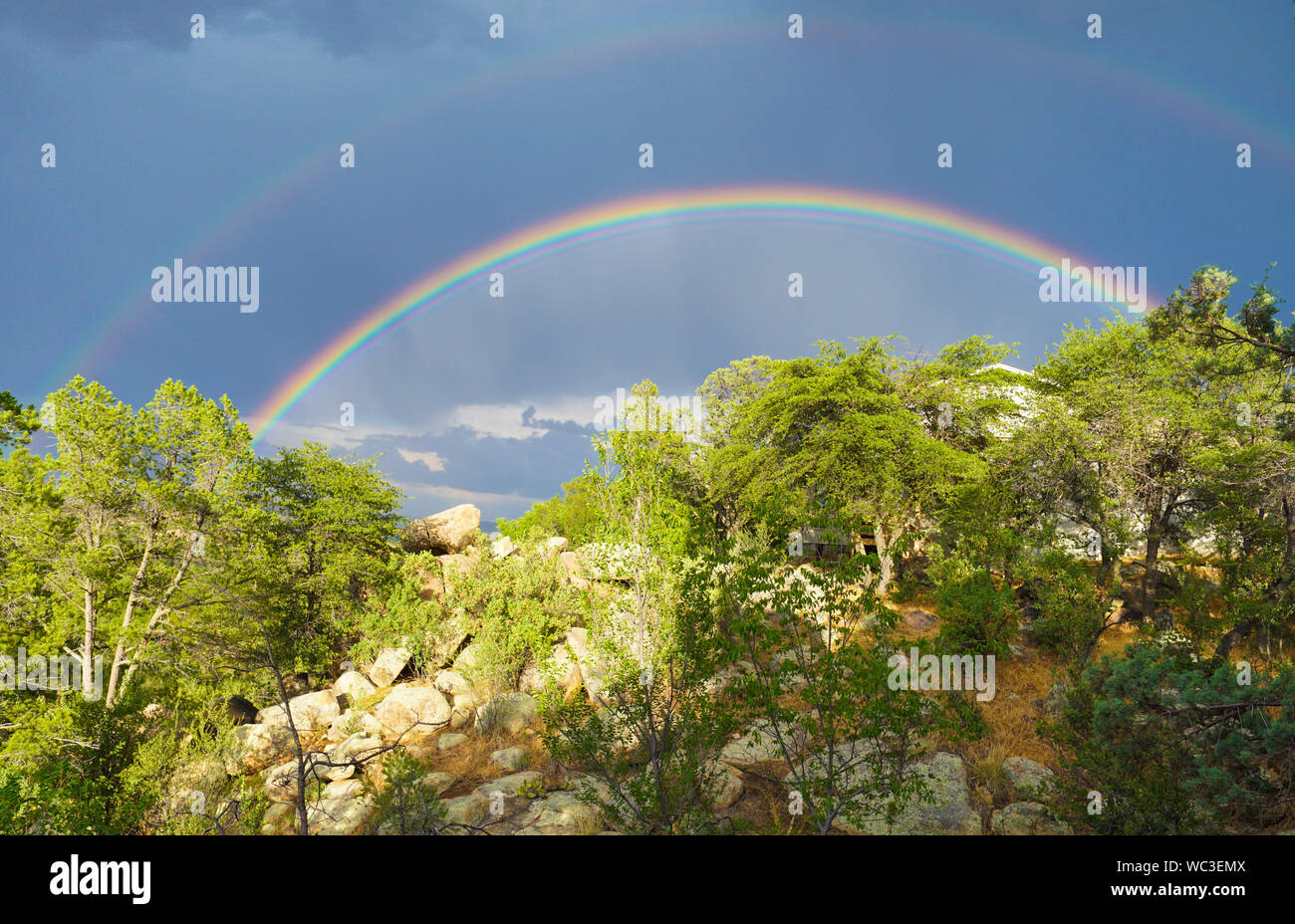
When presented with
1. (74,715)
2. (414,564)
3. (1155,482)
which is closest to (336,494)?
(414,564)

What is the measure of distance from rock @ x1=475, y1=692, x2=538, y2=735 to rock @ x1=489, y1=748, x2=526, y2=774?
61.7 inches

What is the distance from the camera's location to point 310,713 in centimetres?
1920

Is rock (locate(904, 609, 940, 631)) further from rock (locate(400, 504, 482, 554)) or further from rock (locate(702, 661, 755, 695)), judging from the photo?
rock (locate(400, 504, 482, 554))

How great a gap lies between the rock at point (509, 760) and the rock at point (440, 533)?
17.2m

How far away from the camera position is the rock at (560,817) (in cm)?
1024

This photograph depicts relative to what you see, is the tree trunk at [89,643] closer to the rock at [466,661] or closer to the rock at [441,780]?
the rock at [466,661]

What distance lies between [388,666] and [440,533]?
10.1 m

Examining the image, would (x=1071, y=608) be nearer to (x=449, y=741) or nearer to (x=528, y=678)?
(x=528, y=678)

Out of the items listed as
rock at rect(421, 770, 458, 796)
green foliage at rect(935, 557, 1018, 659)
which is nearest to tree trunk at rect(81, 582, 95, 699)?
Result: rock at rect(421, 770, 458, 796)

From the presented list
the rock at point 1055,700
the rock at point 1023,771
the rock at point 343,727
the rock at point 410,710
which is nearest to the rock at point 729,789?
the rock at point 1023,771

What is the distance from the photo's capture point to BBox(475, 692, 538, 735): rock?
1628 cm
